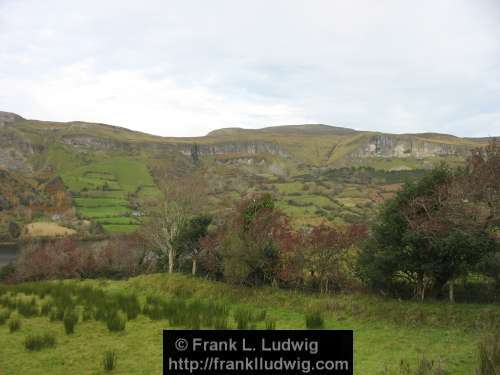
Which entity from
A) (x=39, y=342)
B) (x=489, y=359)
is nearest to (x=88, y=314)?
(x=39, y=342)

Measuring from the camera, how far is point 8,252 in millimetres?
67250

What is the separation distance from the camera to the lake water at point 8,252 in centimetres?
5841

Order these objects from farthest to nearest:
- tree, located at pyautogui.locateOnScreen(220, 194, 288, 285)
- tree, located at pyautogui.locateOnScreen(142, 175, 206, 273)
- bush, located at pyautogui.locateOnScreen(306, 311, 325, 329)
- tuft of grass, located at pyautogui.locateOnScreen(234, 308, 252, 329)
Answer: tree, located at pyautogui.locateOnScreen(142, 175, 206, 273)
tree, located at pyautogui.locateOnScreen(220, 194, 288, 285)
bush, located at pyautogui.locateOnScreen(306, 311, 325, 329)
tuft of grass, located at pyautogui.locateOnScreen(234, 308, 252, 329)

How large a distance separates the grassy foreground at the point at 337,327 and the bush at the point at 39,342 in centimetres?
11

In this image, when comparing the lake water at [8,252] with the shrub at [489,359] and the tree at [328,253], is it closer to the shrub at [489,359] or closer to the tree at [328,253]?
the tree at [328,253]

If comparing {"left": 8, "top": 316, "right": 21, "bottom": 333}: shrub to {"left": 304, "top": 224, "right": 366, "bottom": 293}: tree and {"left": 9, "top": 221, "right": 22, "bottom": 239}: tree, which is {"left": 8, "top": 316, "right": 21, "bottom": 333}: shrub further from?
{"left": 9, "top": 221, "right": 22, "bottom": 239}: tree

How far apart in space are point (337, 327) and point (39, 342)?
284 inches

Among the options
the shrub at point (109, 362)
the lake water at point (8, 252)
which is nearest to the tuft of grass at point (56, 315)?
the shrub at point (109, 362)

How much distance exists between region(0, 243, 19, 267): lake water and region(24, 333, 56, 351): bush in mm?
56134

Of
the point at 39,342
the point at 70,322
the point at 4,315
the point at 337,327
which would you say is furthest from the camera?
the point at 4,315

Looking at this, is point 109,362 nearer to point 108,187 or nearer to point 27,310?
point 27,310

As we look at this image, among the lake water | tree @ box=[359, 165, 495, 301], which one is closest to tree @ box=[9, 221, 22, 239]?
the lake water

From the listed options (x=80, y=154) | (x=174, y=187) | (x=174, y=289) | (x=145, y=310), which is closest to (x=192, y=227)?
(x=174, y=187)

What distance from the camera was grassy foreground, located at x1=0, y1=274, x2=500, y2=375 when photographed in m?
7.30
